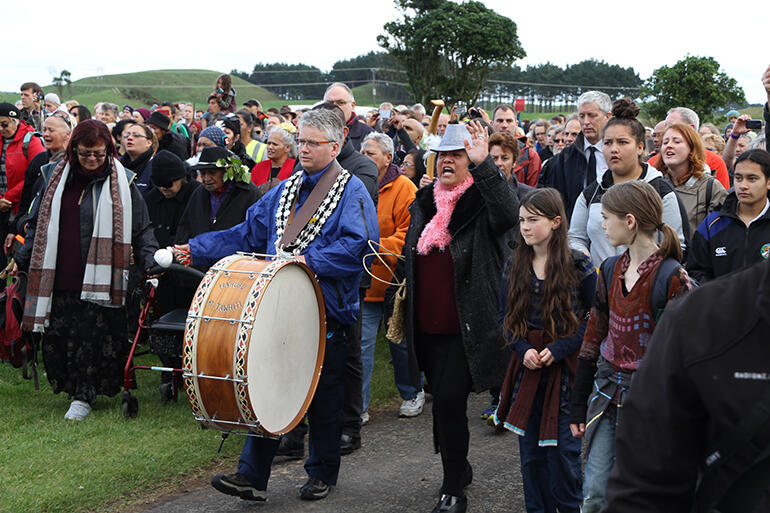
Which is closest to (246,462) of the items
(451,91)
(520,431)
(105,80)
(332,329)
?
(332,329)

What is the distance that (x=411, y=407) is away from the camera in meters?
7.42

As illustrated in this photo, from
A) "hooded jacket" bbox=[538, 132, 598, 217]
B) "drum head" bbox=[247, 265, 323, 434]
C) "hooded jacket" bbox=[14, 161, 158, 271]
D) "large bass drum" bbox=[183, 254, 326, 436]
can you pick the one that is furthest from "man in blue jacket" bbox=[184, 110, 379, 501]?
"hooded jacket" bbox=[538, 132, 598, 217]

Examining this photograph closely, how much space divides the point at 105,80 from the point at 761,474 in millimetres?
88595

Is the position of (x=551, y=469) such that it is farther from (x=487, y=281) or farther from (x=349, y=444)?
(x=349, y=444)

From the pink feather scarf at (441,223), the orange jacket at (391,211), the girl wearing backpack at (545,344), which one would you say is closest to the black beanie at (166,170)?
the orange jacket at (391,211)

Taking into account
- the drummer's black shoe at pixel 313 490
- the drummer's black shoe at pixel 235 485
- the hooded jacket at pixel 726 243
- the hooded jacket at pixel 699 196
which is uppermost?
the hooded jacket at pixel 699 196

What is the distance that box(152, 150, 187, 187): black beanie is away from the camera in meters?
8.04

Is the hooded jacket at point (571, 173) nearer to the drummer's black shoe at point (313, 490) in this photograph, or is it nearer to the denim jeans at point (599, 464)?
the drummer's black shoe at point (313, 490)

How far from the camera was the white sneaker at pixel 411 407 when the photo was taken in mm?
7410

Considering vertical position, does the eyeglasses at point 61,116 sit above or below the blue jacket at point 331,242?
above

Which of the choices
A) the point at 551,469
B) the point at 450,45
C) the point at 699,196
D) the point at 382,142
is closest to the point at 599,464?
the point at 551,469

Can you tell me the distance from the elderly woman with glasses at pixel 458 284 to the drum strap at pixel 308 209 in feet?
2.08

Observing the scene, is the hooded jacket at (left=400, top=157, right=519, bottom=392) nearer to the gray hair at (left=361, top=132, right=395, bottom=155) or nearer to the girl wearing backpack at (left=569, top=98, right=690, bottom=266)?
the girl wearing backpack at (left=569, top=98, right=690, bottom=266)

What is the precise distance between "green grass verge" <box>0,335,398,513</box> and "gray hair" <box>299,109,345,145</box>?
2474mm
